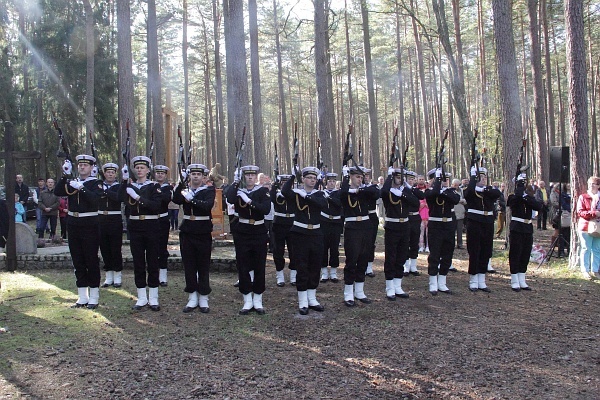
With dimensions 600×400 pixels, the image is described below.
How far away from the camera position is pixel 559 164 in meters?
11.1

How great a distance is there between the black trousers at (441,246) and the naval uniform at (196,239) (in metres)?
3.79

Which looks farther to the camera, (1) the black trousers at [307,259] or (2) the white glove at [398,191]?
(2) the white glove at [398,191]

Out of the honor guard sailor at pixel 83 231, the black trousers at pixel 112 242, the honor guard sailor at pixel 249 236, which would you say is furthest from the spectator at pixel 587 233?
the honor guard sailor at pixel 83 231

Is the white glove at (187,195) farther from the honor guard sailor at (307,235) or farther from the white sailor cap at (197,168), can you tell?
the honor guard sailor at (307,235)

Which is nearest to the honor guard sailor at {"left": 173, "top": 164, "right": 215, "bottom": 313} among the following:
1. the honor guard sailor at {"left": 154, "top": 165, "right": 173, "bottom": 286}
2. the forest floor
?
the honor guard sailor at {"left": 154, "top": 165, "right": 173, "bottom": 286}

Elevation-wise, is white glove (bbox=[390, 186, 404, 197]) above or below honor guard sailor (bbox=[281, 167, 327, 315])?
above

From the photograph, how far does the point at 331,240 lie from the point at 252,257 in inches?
91.4

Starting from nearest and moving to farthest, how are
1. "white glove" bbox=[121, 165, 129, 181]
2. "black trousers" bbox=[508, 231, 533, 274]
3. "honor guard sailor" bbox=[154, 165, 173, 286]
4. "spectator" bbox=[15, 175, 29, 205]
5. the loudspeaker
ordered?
"white glove" bbox=[121, 165, 129, 181], "honor guard sailor" bbox=[154, 165, 173, 286], "black trousers" bbox=[508, 231, 533, 274], the loudspeaker, "spectator" bbox=[15, 175, 29, 205]

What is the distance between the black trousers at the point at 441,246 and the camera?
332 inches

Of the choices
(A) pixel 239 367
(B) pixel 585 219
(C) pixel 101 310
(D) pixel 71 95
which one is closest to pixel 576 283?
(B) pixel 585 219

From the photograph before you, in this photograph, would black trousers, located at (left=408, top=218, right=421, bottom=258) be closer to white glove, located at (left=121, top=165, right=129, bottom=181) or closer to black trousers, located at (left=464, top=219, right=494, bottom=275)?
black trousers, located at (left=464, top=219, right=494, bottom=275)

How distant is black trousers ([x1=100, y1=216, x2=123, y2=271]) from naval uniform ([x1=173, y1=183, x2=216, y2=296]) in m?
1.59

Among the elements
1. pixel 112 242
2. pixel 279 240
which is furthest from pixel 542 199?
pixel 112 242

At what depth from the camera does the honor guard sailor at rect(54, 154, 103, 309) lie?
7.04 meters
